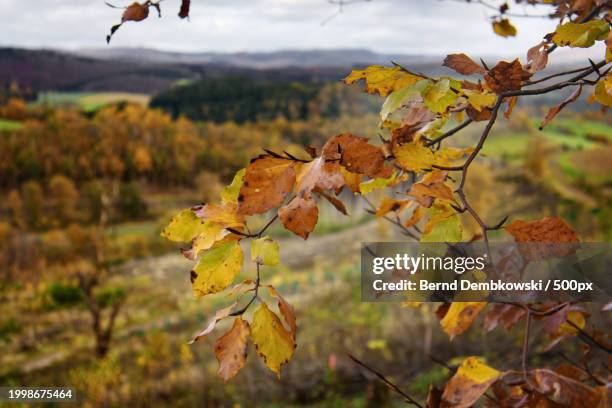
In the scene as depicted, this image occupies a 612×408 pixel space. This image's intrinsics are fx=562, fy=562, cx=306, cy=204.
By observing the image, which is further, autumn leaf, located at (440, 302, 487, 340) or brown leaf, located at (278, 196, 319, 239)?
autumn leaf, located at (440, 302, 487, 340)

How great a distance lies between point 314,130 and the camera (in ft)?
21.3

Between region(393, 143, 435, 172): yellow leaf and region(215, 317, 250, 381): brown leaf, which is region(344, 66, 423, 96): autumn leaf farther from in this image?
region(215, 317, 250, 381): brown leaf

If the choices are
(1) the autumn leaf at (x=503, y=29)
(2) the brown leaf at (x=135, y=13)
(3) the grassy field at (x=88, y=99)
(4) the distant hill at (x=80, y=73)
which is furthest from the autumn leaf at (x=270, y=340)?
(4) the distant hill at (x=80, y=73)

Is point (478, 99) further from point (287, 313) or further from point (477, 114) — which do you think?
point (287, 313)

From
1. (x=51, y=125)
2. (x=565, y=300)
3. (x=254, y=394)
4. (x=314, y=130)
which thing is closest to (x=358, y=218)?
(x=314, y=130)

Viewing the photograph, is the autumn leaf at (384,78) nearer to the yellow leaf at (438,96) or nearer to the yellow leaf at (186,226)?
the yellow leaf at (438,96)

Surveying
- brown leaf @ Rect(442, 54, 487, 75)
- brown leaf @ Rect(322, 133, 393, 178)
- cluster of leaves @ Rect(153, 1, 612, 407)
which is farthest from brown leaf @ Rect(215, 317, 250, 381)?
brown leaf @ Rect(442, 54, 487, 75)

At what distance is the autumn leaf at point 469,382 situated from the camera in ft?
1.09

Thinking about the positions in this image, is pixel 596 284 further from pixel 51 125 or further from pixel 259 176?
pixel 51 125

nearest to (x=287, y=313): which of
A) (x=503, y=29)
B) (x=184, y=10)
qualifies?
(x=184, y=10)

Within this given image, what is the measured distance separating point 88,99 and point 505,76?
6.30m

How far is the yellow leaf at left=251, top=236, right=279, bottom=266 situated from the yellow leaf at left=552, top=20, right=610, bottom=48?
0.72 ft

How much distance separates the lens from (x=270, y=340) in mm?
330

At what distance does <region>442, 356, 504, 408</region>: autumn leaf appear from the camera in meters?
0.33
